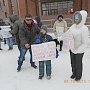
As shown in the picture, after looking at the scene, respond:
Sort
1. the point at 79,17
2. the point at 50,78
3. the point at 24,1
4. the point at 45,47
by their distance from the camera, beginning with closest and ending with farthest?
the point at 79,17 < the point at 45,47 < the point at 50,78 < the point at 24,1

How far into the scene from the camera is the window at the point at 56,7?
21.6 metres

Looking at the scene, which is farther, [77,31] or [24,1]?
[24,1]

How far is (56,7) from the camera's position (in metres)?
22.0

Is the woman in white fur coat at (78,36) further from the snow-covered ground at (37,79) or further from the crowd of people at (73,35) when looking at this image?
the snow-covered ground at (37,79)

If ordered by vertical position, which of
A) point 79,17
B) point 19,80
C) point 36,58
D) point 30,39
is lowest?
point 19,80

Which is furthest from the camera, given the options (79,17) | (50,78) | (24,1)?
(24,1)

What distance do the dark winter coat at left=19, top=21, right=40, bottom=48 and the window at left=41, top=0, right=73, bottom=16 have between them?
51.9 ft

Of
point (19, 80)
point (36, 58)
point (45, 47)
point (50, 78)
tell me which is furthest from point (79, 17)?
point (19, 80)

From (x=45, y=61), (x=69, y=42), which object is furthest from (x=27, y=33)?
(x=69, y=42)

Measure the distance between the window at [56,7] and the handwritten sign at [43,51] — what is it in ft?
54.1

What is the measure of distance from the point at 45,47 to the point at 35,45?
0.25m

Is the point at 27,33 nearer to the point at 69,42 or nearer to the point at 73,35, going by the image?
the point at 69,42

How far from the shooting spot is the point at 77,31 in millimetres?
4961

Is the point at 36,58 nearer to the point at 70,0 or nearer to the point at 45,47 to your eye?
the point at 45,47
